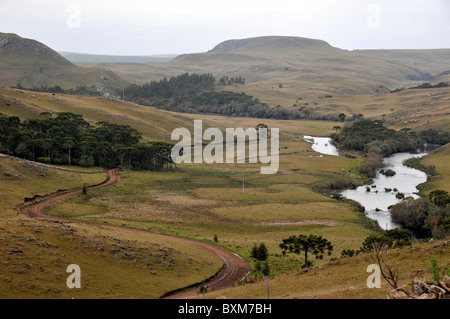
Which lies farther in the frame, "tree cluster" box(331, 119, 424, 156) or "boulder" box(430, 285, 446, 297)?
"tree cluster" box(331, 119, 424, 156)

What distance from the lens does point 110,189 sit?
66125 millimetres

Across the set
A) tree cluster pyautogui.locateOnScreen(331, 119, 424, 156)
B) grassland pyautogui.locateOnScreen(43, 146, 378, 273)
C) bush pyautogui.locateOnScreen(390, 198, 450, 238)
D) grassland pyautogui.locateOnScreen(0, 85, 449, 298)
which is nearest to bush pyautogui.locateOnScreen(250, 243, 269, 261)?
grassland pyautogui.locateOnScreen(43, 146, 378, 273)

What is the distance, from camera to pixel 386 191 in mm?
75750

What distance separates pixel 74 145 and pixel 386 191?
59.0 meters

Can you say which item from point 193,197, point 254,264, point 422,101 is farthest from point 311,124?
point 254,264

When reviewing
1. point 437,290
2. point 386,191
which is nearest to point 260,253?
point 437,290

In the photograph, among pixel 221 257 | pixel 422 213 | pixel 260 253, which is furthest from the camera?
pixel 422 213

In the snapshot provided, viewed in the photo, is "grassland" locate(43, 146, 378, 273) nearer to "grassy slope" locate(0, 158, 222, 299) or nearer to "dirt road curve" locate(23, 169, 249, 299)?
"dirt road curve" locate(23, 169, 249, 299)

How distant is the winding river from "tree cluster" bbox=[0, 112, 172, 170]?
4037 centimetres

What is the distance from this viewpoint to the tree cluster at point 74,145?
78.2 metres

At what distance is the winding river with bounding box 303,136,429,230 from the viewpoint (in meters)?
61.7

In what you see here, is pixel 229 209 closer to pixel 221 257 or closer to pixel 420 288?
pixel 221 257

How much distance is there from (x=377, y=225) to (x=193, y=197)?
Answer: 90.3 ft

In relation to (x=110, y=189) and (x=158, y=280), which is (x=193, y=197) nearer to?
(x=110, y=189)
